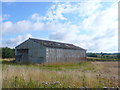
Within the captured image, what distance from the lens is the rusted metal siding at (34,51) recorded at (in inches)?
1101

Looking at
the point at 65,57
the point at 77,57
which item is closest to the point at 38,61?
the point at 65,57

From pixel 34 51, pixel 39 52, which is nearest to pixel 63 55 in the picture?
pixel 39 52

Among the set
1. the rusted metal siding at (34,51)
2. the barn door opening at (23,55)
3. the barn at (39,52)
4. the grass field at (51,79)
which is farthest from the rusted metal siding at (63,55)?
the grass field at (51,79)

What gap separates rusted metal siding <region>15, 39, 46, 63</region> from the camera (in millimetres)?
27969

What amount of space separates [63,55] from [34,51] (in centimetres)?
643

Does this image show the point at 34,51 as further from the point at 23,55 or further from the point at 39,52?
the point at 23,55

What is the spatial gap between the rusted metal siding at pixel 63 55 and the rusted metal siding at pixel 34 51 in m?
0.93

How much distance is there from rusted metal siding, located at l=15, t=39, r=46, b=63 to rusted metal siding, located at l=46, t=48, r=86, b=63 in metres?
0.93

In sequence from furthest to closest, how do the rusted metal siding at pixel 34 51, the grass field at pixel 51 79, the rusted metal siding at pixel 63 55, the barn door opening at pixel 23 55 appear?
the barn door opening at pixel 23 55 → the rusted metal siding at pixel 63 55 → the rusted metal siding at pixel 34 51 → the grass field at pixel 51 79

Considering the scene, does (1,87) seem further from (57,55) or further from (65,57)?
(65,57)

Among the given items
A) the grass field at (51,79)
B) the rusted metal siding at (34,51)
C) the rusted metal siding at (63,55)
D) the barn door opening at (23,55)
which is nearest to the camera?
the grass field at (51,79)

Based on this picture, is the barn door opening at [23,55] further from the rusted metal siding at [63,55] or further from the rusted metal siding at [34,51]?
the rusted metal siding at [63,55]

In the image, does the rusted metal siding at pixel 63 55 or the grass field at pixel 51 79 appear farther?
the rusted metal siding at pixel 63 55

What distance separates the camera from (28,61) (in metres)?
29.4
